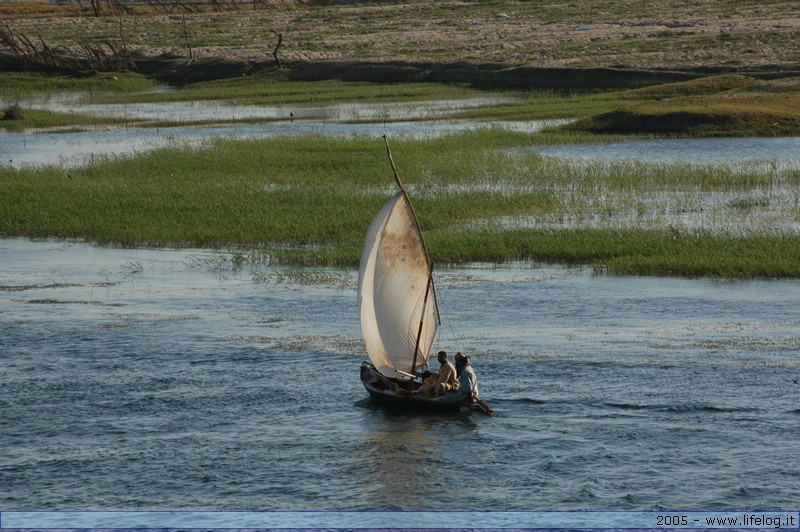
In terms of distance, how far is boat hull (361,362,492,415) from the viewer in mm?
25484

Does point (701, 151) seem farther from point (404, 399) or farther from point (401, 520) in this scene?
point (401, 520)

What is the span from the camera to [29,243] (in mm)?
43094

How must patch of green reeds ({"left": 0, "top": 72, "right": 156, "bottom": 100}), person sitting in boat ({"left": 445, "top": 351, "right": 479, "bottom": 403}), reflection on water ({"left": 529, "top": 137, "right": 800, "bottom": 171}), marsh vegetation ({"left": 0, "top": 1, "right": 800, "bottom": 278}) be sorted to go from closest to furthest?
person sitting in boat ({"left": 445, "top": 351, "right": 479, "bottom": 403}), marsh vegetation ({"left": 0, "top": 1, "right": 800, "bottom": 278}), reflection on water ({"left": 529, "top": 137, "right": 800, "bottom": 171}), patch of green reeds ({"left": 0, "top": 72, "right": 156, "bottom": 100})

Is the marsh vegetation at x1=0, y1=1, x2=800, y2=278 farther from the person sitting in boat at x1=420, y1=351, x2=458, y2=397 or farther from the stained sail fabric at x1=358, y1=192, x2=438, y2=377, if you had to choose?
the person sitting in boat at x1=420, y1=351, x2=458, y2=397

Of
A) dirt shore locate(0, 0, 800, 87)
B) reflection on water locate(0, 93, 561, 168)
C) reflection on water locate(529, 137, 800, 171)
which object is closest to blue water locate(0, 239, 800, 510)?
reflection on water locate(529, 137, 800, 171)

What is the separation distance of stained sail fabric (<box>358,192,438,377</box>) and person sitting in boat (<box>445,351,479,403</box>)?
2.34 metres

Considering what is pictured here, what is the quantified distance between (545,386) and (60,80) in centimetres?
7756

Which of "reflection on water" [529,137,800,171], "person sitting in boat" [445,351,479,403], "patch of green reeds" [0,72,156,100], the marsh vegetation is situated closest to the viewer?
"person sitting in boat" [445,351,479,403]

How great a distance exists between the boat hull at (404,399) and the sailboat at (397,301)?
0.64 m

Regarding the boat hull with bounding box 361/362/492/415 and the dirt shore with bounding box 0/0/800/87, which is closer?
the boat hull with bounding box 361/362/492/415

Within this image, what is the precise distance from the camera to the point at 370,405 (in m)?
26.5

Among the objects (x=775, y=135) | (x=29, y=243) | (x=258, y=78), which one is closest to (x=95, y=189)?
(x=29, y=243)

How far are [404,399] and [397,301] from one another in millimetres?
2680

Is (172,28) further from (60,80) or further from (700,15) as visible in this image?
(700,15)
